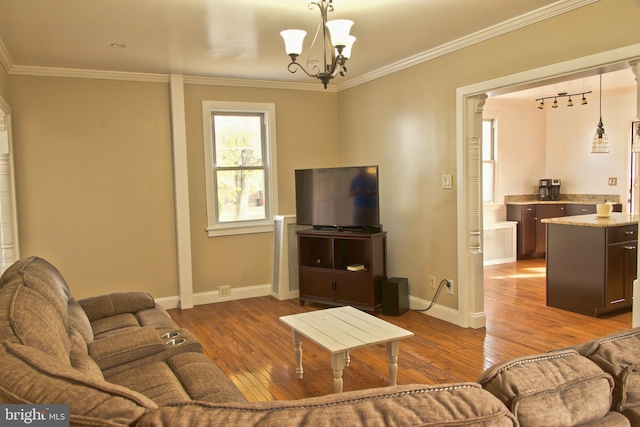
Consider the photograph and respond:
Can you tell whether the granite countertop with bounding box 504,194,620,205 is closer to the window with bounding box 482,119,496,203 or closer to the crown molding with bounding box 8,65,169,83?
the window with bounding box 482,119,496,203

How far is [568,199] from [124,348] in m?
7.75

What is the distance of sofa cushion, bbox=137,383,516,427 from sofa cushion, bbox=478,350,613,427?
0.07 metres

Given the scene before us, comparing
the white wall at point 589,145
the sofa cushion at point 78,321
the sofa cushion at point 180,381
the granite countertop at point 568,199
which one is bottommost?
the sofa cushion at point 180,381

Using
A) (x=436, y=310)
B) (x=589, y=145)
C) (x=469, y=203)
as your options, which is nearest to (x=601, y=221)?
(x=469, y=203)

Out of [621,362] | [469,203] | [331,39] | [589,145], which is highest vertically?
[331,39]

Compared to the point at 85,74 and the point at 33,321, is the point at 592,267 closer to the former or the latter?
the point at 33,321

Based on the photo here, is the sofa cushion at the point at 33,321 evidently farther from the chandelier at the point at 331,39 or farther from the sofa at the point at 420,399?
the chandelier at the point at 331,39

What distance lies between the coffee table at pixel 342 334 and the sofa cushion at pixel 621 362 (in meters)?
1.68

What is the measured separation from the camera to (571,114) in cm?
808

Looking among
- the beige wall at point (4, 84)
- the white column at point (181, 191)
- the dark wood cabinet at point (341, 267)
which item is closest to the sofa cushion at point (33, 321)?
the beige wall at point (4, 84)

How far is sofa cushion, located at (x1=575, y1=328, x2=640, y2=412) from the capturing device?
1094 millimetres

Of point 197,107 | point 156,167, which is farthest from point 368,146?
point 156,167

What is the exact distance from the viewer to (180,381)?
226cm

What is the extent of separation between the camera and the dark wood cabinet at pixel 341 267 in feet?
15.9
